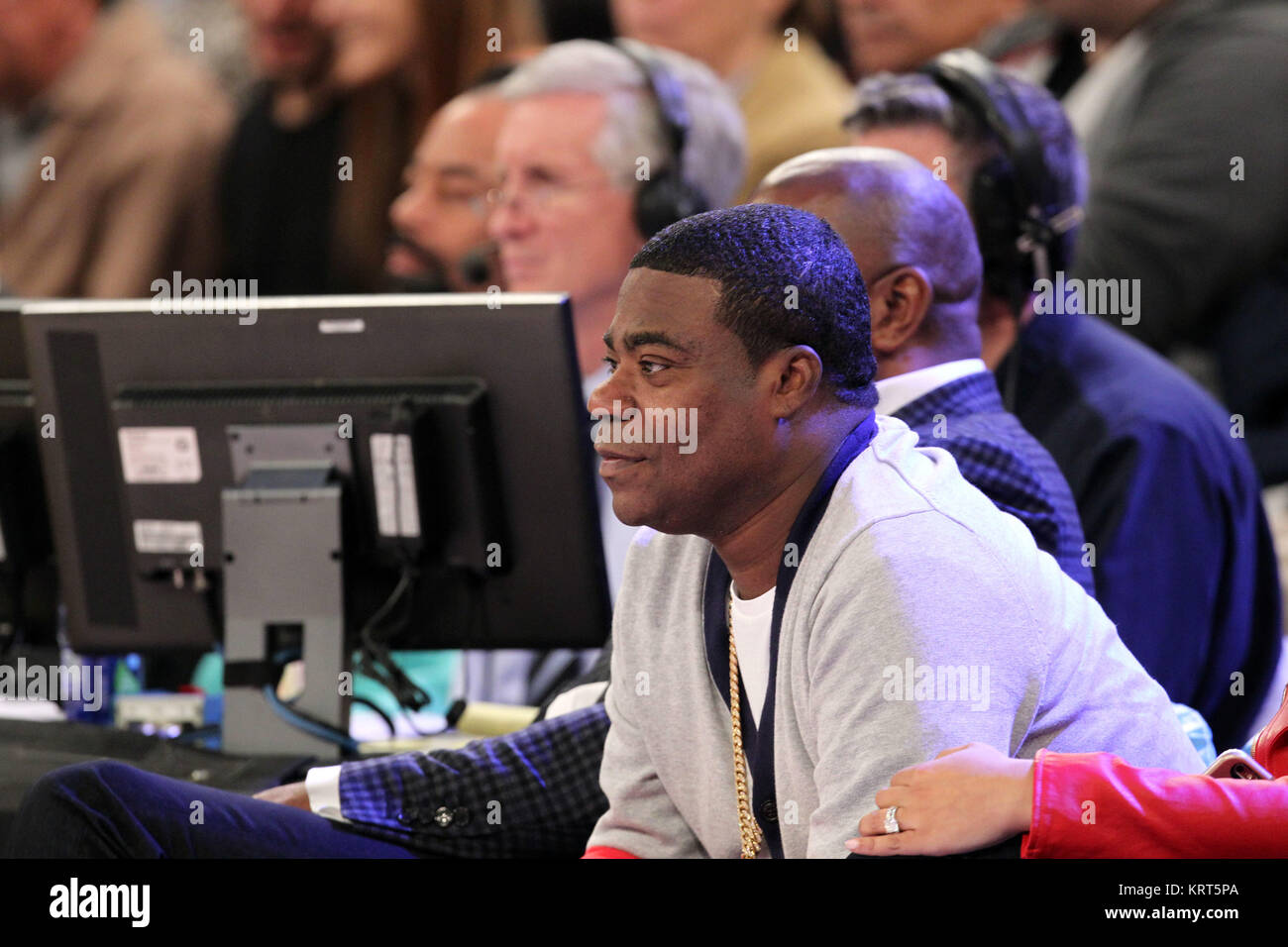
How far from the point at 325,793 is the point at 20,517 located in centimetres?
63

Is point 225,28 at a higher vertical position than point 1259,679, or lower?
higher

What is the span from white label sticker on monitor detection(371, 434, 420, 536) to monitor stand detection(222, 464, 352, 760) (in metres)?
0.05

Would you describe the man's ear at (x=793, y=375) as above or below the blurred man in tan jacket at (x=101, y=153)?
below

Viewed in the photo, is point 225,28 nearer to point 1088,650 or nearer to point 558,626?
point 558,626

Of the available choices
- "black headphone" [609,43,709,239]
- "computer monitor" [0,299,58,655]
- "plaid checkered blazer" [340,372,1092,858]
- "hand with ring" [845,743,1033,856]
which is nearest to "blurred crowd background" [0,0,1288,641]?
"black headphone" [609,43,709,239]

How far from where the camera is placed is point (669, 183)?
7.62 ft

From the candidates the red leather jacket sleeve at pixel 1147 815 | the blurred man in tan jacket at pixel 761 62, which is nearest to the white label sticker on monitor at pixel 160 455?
the red leather jacket sleeve at pixel 1147 815

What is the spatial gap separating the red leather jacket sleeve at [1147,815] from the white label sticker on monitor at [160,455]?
3.36ft

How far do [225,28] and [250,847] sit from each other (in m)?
3.19

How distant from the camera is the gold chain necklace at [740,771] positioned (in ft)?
4.04

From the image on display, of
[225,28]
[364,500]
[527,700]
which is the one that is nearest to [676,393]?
[364,500]

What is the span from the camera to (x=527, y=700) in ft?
7.12

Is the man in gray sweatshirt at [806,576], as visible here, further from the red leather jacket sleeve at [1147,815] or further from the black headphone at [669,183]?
the black headphone at [669,183]

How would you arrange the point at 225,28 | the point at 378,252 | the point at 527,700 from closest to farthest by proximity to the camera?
the point at 527,700
the point at 378,252
the point at 225,28
